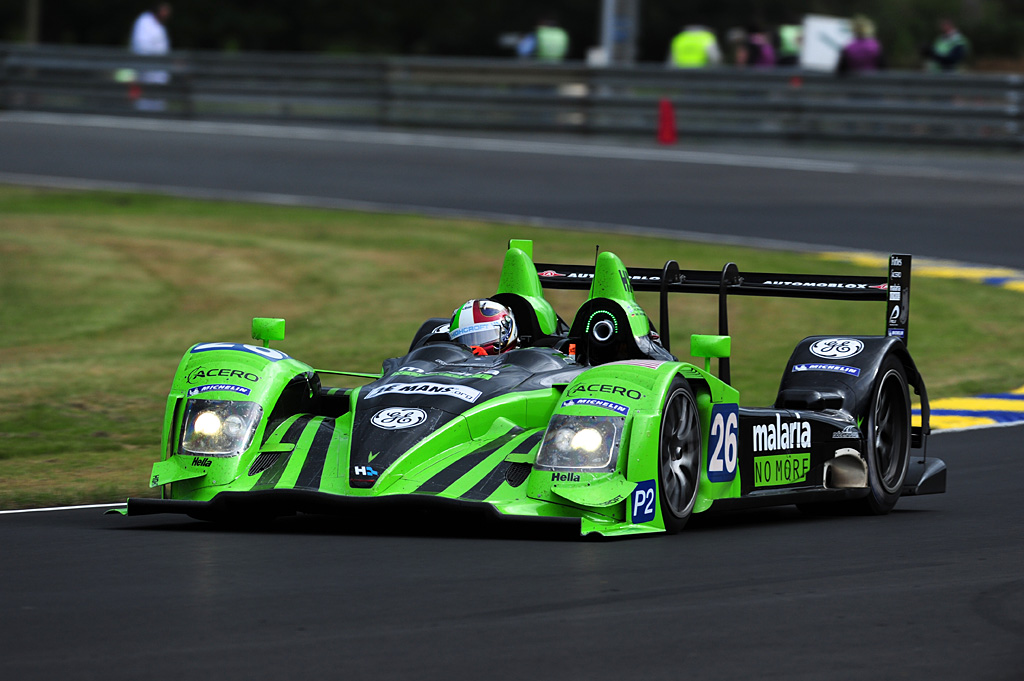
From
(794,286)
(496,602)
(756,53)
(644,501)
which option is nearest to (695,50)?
(756,53)

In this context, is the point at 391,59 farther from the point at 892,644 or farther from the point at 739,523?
the point at 892,644

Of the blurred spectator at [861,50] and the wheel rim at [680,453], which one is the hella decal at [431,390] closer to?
the wheel rim at [680,453]

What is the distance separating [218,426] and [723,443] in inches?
91.1

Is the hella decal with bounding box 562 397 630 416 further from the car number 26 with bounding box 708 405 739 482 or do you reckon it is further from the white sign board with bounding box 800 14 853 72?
A: the white sign board with bounding box 800 14 853 72

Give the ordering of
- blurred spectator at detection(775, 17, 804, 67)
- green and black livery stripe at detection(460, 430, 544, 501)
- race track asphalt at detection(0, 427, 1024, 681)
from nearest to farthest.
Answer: race track asphalt at detection(0, 427, 1024, 681) → green and black livery stripe at detection(460, 430, 544, 501) → blurred spectator at detection(775, 17, 804, 67)

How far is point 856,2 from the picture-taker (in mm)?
64562

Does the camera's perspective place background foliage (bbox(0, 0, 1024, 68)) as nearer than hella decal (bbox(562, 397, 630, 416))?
No

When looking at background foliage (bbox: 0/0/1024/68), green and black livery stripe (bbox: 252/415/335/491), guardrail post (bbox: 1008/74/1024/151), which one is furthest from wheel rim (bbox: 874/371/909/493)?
background foliage (bbox: 0/0/1024/68)

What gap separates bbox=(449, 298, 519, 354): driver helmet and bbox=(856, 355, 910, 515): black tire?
6.70 ft

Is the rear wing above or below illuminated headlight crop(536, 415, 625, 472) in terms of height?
above

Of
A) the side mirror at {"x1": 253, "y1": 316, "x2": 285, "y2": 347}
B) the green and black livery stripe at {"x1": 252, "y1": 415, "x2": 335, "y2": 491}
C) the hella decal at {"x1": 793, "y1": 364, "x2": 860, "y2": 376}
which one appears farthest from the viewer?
the hella decal at {"x1": 793, "y1": 364, "x2": 860, "y2": 376}

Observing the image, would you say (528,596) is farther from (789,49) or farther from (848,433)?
(789,49)

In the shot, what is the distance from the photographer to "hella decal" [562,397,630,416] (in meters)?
7.48

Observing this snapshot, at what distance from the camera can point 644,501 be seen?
748cm
